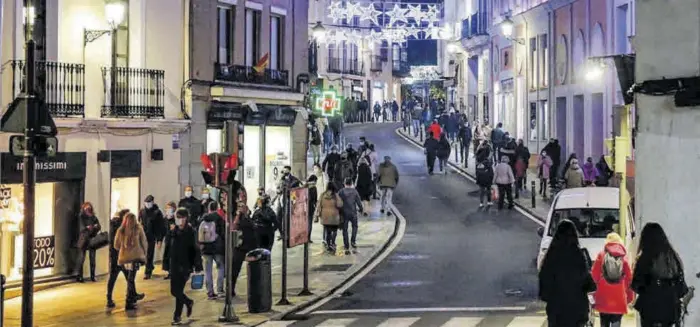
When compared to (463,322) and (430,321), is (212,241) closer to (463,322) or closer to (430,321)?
(430,321)

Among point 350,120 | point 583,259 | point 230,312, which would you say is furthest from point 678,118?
point 350,120

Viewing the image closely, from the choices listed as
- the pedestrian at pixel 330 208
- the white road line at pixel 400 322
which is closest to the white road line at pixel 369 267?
the pedestrian at pixel 330 208

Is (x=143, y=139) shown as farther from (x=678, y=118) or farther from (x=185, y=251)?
(x=678, y=118)

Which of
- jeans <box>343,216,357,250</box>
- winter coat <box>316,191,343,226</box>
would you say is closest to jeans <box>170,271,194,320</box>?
winter coat <box>316,191,343,226</box>

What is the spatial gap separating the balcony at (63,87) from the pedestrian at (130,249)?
4.22m

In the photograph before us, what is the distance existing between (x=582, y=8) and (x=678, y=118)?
94.4ft

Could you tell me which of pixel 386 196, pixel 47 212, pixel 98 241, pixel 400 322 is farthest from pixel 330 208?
pixel 400 322

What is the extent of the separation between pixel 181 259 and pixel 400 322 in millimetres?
3586

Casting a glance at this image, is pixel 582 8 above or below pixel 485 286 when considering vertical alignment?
above

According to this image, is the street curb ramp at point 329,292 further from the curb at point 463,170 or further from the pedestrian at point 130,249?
the curb at point 463,170

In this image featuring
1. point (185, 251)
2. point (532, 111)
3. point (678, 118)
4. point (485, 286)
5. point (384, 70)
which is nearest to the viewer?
point (678, 118)

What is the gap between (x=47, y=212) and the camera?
21156 millimetres

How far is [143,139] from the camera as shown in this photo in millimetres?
23875

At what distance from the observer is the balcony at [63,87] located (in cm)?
2102
